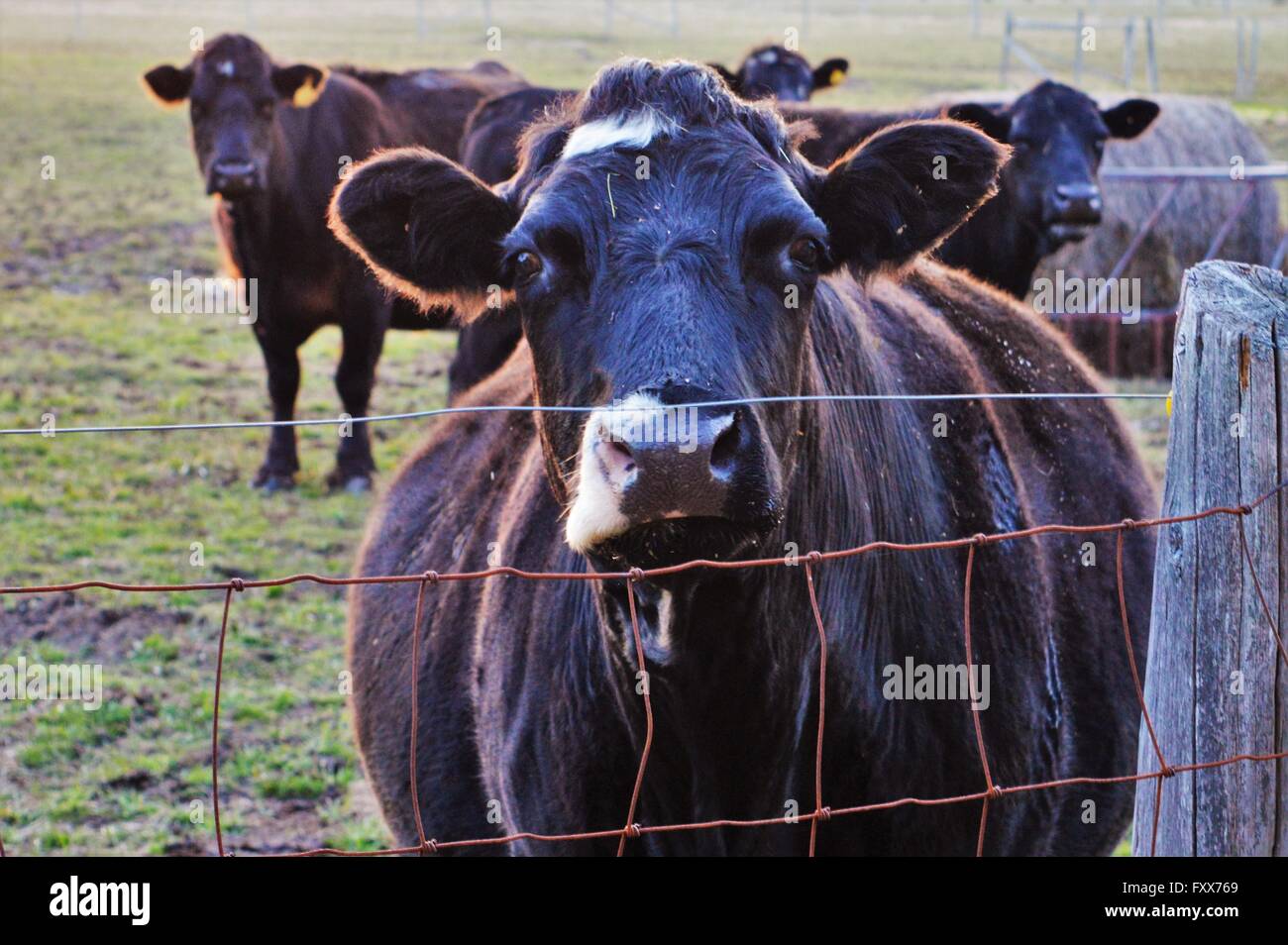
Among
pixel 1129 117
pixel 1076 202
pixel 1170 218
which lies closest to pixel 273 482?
pixel 1076 202

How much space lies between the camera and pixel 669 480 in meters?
2.55

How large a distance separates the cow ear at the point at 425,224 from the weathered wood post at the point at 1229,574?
4.96 ft

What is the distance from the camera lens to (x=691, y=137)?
314cm

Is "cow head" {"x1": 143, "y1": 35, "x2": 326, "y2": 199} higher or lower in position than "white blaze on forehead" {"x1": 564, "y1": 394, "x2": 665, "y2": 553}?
higher

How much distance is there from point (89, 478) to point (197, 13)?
104ft

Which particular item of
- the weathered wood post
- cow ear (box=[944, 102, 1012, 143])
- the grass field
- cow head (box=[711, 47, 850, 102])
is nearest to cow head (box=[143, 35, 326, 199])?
Result: the grass field

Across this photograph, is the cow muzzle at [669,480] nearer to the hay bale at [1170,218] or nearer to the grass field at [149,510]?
the grass field at [149,510]

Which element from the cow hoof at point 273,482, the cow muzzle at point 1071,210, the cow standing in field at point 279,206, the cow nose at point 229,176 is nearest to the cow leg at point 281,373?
the cow standing in field at point 279,206

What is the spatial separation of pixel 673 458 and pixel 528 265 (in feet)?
2.41

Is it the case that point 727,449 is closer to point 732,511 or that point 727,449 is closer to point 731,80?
point 732,511

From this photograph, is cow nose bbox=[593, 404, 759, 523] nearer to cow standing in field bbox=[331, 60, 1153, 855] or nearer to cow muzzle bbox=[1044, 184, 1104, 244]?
cow standing in field bbox=[331, 60, 1153, 855]

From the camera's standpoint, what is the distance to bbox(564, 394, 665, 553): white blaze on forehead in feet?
8.51
